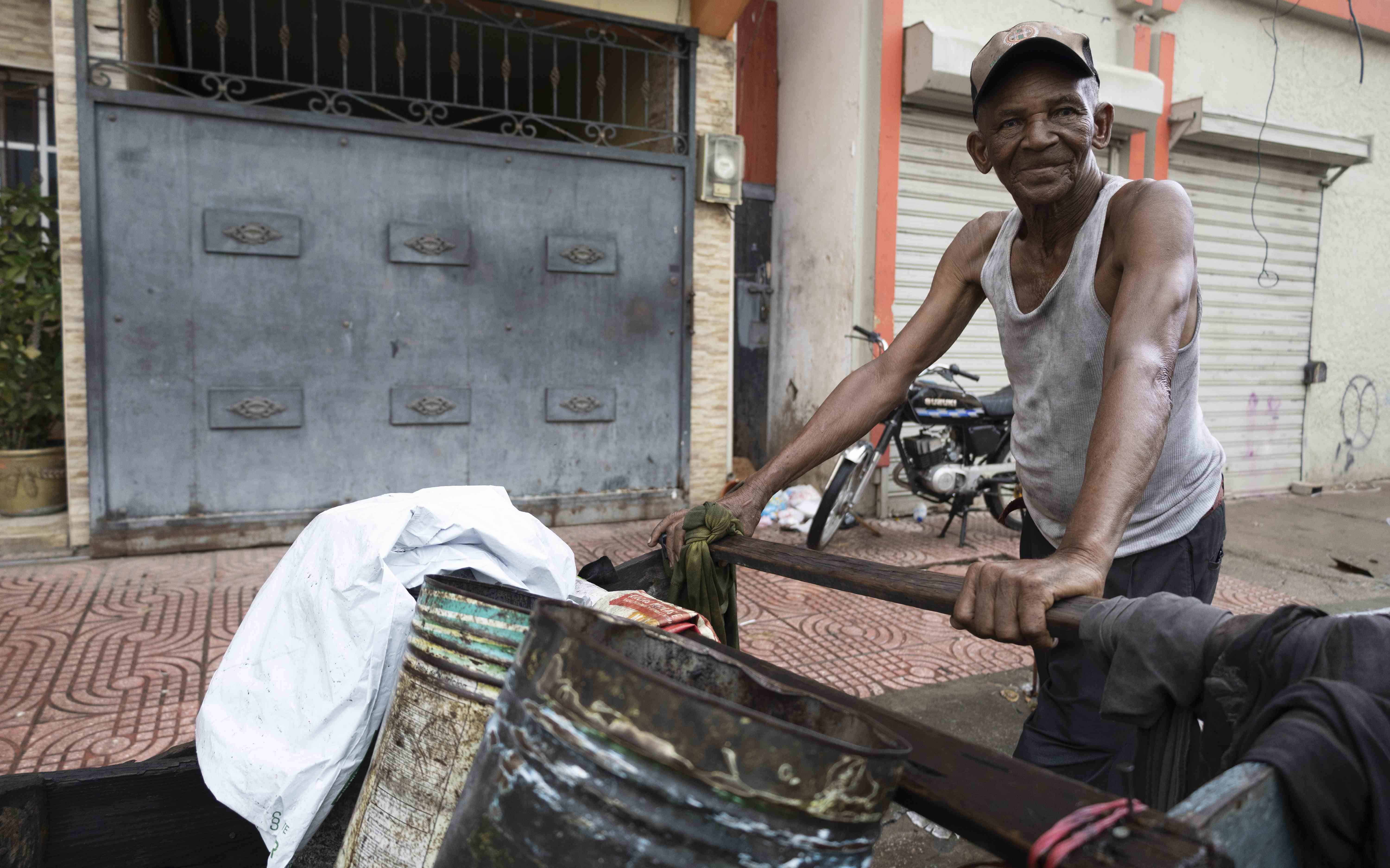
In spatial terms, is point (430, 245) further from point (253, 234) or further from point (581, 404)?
point (581, 404)

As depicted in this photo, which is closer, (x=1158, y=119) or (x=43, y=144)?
(x=43, y=144)

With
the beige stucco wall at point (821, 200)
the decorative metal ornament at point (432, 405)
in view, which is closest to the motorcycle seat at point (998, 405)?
the beige stucco wall at point (821, 200)

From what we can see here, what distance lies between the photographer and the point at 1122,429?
1.40m

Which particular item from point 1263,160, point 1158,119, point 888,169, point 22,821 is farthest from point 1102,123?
point 1263,160

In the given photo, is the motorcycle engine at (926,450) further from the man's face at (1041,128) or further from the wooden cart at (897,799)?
the wooden cart at (897,799)

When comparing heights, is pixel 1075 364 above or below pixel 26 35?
below

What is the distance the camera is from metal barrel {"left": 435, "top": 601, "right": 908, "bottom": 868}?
722mm

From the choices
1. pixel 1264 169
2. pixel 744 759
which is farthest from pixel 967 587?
pixel 1264 169

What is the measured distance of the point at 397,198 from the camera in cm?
559

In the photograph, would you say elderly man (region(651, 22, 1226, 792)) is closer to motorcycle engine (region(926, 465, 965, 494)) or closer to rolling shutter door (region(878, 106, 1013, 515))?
motorcycle engine (region(926, 465, 965, 494))

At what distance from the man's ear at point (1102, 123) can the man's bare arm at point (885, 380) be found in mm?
367

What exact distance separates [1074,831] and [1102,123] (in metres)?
1.50

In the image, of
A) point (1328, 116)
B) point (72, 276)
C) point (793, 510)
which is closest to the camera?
point (72, 276)

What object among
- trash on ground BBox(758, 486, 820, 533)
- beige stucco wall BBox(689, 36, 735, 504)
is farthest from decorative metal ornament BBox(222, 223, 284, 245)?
trash on ground BBox(758, 486, 820, 533)
